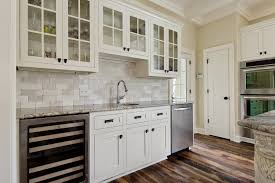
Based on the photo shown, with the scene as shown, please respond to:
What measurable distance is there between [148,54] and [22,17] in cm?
176

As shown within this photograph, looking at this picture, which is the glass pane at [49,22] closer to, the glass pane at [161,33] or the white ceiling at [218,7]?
the glass pane at [161,33]

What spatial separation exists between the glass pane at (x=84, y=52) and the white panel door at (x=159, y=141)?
4.45 ft

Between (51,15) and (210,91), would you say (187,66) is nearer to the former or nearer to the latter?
(210,91)

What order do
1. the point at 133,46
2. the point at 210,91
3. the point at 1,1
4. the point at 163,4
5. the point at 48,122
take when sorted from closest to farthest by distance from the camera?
the point at 1,1, the point at 48,122, the point at 133,46, the point at 163,4, the point at 210,91

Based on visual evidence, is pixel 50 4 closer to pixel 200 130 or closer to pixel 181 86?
pixel 181 86

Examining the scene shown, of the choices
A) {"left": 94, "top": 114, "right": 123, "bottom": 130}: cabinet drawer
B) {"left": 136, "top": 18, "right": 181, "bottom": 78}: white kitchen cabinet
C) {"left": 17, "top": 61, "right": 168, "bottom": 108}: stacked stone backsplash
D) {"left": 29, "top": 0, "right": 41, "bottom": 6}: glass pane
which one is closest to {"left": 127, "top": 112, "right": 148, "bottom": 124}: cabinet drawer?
{"left": 94, "top": 114, "right": 123, "bottom": 130}: cabinet drawer

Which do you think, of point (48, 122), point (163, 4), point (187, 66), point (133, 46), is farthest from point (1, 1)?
point (187, 66)

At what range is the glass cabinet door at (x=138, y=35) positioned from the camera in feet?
8.72

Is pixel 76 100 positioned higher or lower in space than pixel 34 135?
higher

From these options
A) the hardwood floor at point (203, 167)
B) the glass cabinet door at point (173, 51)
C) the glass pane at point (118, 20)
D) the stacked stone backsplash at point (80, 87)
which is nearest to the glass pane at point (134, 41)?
the glass pane at point (118, 20)

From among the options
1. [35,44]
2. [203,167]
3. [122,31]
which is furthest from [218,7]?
[35,44]

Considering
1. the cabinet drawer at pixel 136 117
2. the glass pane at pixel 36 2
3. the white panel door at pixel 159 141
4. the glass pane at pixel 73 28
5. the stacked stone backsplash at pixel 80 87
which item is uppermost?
the glass pane at pixel 36 2

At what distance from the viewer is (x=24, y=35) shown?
1.71m

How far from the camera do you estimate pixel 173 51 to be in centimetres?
332
